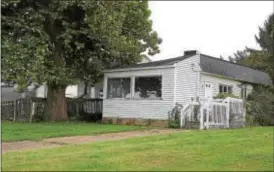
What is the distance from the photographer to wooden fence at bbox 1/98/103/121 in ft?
Result: 86.5

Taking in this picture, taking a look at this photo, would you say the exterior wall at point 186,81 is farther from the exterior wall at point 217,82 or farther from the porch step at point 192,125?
the porch step at point 192,125

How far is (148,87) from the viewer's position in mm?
23734

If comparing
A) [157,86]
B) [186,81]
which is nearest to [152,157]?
[157,86]

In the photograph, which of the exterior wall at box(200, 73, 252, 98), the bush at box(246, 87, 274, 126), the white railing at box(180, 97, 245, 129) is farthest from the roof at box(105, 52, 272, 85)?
the bush at box(246, 87, 274, 126)

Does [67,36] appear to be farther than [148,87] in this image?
Yes

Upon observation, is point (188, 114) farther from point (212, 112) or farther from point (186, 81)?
point (186, 81)

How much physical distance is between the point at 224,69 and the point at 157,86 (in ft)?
22.1

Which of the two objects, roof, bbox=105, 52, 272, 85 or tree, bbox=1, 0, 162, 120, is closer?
tree, bbox=1, 0, 162, 120

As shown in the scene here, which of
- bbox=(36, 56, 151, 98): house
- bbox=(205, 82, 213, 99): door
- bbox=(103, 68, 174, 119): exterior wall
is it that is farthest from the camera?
bbox=(36, 56, 151, 98): house

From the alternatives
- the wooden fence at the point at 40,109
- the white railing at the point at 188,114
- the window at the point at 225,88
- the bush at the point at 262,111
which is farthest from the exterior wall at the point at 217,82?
the wooden fence at the point at 40,109

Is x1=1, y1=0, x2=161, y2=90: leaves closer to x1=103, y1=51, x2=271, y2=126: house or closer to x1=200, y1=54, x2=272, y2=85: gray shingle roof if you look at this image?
x1=103, y1=51, x2=271, y2=126: house

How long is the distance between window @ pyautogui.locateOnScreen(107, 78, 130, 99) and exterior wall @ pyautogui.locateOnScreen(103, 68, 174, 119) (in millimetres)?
223

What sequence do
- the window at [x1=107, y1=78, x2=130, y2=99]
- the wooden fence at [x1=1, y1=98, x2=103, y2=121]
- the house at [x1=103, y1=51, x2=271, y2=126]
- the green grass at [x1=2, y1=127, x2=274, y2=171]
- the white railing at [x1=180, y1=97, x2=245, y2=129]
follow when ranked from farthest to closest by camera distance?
the wooden fence at [x1=1, y1=98, x2=103, y2=121], the window at [x1=107, y1=78, x2=130, y2=99], the house at [x1=103, y1=51, x2=271, y2=126], the white railing at [x1=180, y1=97, x2=245, y2=129], the green grass at [x1=2, y1=127, x2=274, y2=171]

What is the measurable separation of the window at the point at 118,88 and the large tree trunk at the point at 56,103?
2.57m
